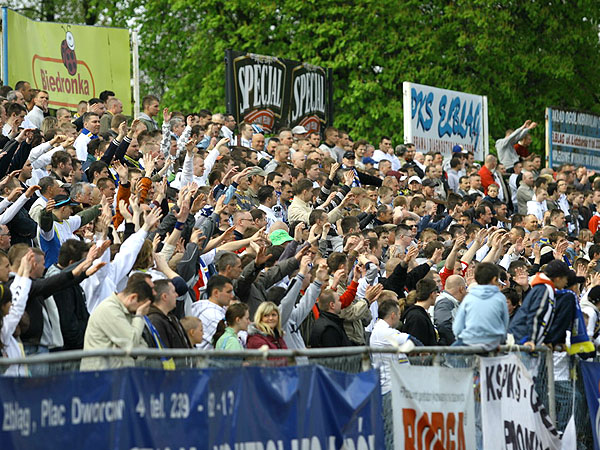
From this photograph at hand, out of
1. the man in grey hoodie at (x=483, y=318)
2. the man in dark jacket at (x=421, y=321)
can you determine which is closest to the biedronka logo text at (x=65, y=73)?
the man in dark jacket at (x=421, y=321)

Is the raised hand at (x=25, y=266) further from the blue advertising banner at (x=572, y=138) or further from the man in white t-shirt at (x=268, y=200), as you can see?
the blue advertising banner at (x=572, y=138)

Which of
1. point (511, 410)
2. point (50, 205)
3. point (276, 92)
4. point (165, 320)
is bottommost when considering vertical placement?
point (511, 410)

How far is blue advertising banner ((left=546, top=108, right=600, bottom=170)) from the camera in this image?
A: 29984 mm

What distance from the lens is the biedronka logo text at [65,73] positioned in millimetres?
21625

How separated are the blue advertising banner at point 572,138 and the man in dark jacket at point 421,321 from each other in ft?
60.6

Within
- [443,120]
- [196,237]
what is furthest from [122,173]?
[443,120]

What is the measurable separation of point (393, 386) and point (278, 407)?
1.39 meters

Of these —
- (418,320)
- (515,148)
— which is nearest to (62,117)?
(418,320)

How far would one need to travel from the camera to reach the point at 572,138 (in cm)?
3084

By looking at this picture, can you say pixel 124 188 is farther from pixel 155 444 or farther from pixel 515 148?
pixel 515 148

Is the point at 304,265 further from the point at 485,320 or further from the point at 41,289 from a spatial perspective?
the point at 41,289

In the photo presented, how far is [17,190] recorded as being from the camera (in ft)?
35.6

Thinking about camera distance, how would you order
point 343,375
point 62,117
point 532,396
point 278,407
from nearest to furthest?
1. point 278,407
2. point 343,375
3. point 532,396
4. point 62,117

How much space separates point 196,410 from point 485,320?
4.10 metres
